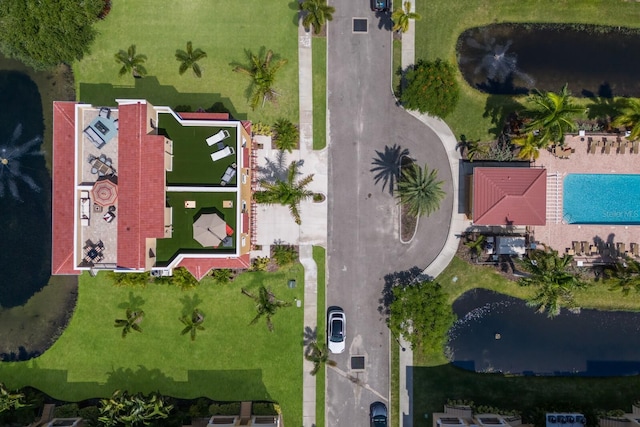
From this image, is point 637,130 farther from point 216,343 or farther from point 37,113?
point 37,113

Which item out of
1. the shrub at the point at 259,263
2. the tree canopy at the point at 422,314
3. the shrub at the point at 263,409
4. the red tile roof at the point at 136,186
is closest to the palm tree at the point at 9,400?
the red tile roof at the point at 136,186

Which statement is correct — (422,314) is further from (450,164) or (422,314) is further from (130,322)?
(130,322)

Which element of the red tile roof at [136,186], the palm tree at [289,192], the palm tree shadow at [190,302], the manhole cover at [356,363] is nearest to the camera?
the red tile roof at [136,186]

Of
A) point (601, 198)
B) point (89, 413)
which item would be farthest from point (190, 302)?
point (601, 198)

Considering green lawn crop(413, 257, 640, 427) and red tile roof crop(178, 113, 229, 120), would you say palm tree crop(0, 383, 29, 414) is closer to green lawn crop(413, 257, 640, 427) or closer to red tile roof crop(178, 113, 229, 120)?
red tile roof crop(178, 113, 229, 120)

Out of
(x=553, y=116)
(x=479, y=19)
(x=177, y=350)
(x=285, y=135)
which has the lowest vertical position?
(x=177, y=350)

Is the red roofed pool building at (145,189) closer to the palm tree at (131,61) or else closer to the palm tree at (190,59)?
the palm tree at (190,59)
